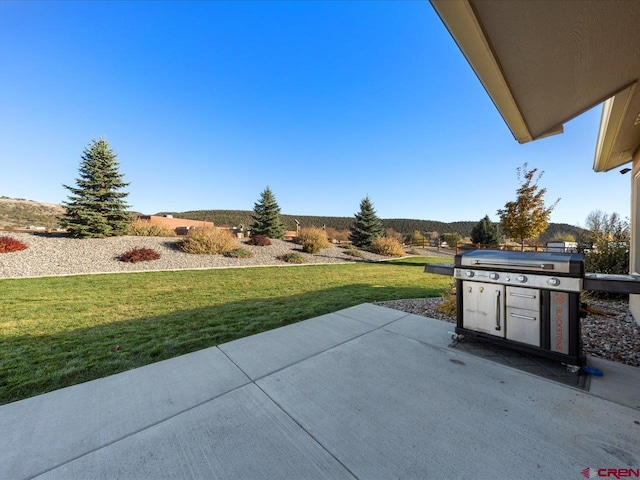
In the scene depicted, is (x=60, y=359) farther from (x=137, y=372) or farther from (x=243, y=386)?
(x=243, y=386)

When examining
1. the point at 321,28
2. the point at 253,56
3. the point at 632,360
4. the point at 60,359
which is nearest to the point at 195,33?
the point at 253,56

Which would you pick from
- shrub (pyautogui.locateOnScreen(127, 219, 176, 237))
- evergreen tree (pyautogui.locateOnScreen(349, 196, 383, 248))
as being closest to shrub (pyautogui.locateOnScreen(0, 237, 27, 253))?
shrub (pyautogui.locateOnScreen(127, 219, 176, 237))

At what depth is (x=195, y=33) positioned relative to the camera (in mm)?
9133

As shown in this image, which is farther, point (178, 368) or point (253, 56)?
point (253, 56)

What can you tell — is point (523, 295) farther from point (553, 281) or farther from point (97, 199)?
point (97, 199)

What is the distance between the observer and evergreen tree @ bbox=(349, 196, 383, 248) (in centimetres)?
2378

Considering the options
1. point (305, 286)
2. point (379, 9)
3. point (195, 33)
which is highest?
point (195, 33)

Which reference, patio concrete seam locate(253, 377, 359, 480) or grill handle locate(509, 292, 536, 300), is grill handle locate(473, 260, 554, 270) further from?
patio concrete seam locate(253, 377, 359, 480)

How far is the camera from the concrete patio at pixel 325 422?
1.41 meters

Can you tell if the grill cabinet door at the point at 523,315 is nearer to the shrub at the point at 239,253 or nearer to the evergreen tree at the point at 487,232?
the shrub at the point at 239,253

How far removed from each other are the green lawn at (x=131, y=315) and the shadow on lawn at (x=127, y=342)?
0.01 m

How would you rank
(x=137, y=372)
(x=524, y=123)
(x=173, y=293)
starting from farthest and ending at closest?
(x=173, y=293)
(x=524, y=123)
(x=137, y=372)

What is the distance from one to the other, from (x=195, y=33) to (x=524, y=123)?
11330 mm

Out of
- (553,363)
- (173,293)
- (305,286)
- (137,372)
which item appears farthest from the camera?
(305,286)
